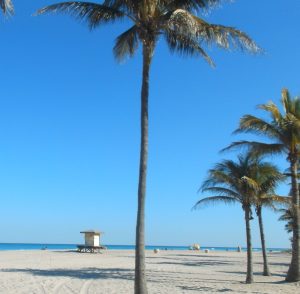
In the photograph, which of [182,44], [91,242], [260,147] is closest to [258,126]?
[260,147]

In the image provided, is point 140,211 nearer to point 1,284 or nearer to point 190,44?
point 190,44

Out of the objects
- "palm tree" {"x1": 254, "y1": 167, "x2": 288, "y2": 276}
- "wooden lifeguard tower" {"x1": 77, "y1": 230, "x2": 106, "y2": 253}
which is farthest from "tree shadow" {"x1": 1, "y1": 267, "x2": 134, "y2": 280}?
"wooden lifeguard tower" {"x1": 77, "y1": 230, "x2": 106, "y2": 253}

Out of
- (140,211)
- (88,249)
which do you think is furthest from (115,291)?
(88,249)

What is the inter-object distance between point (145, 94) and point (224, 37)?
8.10 ft

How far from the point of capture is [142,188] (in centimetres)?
1098

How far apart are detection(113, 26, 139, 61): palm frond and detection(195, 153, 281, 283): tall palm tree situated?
7.44 m

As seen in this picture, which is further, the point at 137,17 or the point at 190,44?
the point at 190,44

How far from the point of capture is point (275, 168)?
19375 mm

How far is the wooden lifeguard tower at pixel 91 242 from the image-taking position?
51.5 metres

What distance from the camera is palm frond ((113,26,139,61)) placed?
1220 centimetres

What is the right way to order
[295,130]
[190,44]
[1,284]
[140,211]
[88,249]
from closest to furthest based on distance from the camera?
[140,211], [190,44], [1,284], [295,130], [88,249]

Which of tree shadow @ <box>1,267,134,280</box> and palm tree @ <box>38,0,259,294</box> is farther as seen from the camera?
tree shadow @ <box>1,267,134,280</box>

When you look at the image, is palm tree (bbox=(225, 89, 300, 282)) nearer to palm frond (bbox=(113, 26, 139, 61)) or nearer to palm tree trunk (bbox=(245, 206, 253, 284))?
palm tree trunk (bbox=(245, 206, 253, 284))

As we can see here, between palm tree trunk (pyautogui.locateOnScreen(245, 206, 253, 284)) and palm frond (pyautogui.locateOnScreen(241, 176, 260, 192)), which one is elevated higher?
palm frond (pyautogui.locateOnScreen(241, 176, 260, 192))
